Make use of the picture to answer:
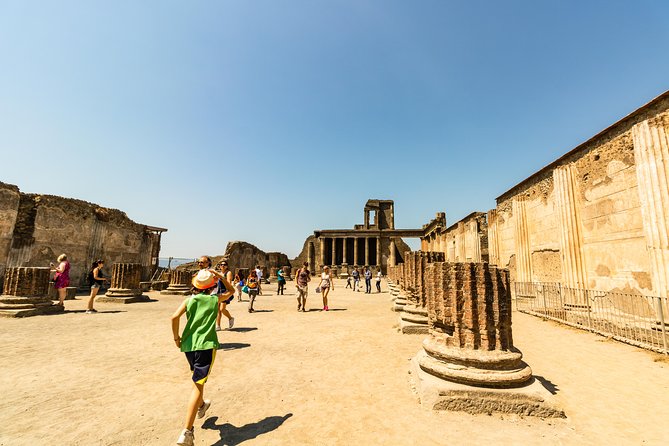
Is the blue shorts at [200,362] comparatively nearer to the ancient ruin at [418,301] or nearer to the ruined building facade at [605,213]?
the ancient ruin at [418,301]

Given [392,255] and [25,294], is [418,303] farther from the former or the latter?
[392,255]

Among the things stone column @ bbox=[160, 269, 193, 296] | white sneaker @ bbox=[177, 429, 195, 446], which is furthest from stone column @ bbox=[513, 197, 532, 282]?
stone column @ bbox=[160, 269, 193, 296]

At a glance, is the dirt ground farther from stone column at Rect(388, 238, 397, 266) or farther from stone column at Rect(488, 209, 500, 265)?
stone column at Rect(388, 238, 397, 266)

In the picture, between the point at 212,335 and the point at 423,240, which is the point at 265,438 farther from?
the point at 423,240

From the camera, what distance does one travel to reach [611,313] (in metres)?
7.70

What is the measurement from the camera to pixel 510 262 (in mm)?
16016

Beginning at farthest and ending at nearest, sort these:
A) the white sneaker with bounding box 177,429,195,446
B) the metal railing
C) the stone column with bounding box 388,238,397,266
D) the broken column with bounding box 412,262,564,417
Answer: the stone column with bounding box 388,238,397,266, the metal railing, the broken column with bounding box 412,262,564,417, the white sneaker with bounding box 177,429,195,446

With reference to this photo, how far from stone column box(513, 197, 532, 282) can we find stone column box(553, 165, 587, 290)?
10.4ft

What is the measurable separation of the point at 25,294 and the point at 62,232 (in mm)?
10539

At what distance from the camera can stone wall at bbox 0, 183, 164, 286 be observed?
15586 mm

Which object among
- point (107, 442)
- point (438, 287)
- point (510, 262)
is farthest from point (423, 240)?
point (107, 442)

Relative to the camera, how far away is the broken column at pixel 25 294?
934 cm

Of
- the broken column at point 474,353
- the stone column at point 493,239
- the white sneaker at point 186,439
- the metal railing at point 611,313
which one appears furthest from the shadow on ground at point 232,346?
the stone column at point 493,239

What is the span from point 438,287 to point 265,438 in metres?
3.11
